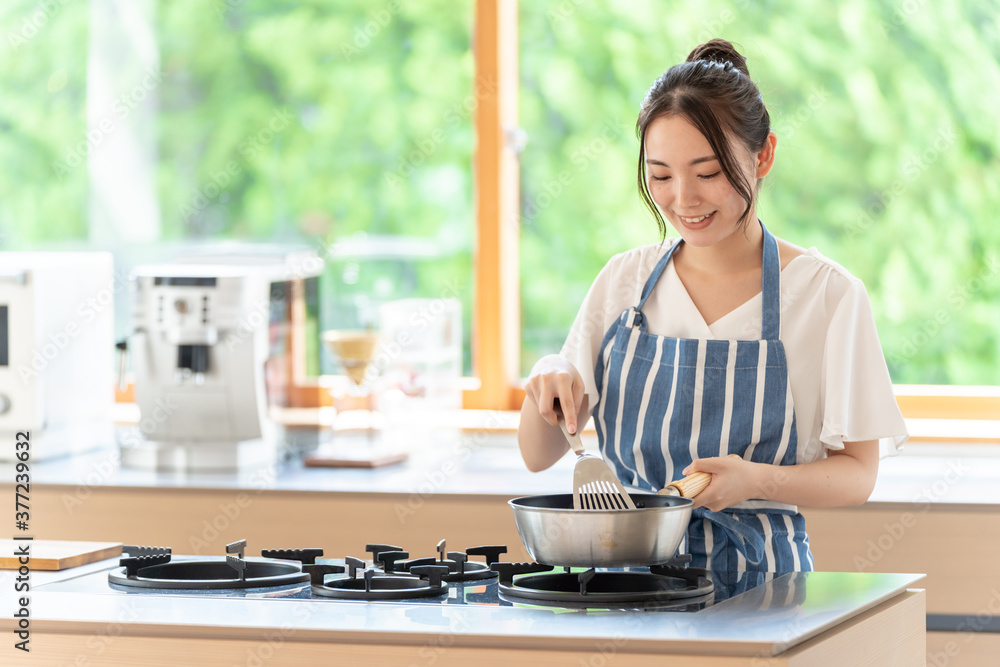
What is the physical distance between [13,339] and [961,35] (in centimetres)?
205

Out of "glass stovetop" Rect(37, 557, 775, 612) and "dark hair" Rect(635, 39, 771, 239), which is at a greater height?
"dark hair" Rect(635, 39, 771, 239)

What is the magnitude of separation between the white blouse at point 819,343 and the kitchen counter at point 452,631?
0.90ft

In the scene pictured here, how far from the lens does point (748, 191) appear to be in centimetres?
138

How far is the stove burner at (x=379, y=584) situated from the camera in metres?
1.10

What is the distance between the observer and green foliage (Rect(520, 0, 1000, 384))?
7.97 feet

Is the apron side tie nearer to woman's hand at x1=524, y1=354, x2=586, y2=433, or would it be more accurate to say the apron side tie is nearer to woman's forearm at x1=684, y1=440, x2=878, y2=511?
woman's forearm at x1=684, y1=440, x2=878, y2=511

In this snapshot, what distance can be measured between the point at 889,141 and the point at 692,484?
151 cm

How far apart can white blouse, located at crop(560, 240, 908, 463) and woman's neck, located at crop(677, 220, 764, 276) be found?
0.15 ft

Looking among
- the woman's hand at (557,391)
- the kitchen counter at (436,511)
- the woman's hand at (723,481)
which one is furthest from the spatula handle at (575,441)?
the kitchen counter at (436,511)

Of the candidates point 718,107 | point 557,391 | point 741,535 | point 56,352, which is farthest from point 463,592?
point 56,352

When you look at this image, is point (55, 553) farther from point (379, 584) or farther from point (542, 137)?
point (542, 137)

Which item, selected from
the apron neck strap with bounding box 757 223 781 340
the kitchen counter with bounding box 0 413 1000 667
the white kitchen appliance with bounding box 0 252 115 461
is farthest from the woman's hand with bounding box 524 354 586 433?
the white kitchen appliance with bounding box 0 252 115 461

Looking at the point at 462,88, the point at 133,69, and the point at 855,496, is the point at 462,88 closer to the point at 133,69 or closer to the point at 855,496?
the point at 133,69

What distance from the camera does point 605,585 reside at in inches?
44.3
